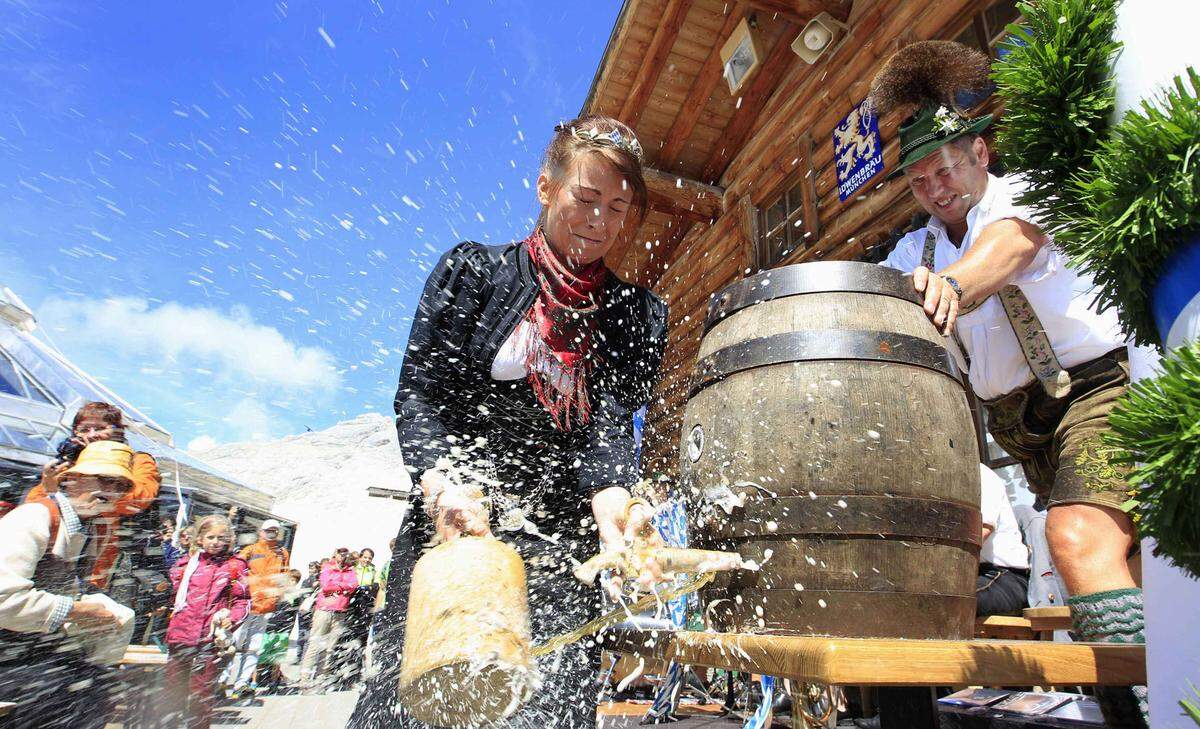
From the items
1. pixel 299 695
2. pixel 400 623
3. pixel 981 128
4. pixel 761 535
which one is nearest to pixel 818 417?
pixel 761 535

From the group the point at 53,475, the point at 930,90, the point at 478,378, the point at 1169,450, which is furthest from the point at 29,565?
the point at 930,90

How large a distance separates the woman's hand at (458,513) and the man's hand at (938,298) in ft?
4.26

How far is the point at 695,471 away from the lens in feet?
5.84

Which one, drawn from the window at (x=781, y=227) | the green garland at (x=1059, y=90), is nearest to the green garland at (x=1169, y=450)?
the green garland at (x=1059, y=90)

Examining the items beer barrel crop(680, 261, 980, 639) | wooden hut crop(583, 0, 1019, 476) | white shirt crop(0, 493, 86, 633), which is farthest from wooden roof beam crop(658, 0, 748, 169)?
white shirt crop(0, 493, 86, 633)

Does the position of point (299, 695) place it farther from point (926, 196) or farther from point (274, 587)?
point (926, 196)

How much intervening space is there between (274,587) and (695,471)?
342 inches

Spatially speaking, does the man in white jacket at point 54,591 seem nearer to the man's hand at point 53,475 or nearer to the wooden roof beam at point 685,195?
the man's hand at point 53,475

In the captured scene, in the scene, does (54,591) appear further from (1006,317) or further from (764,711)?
(1006,317)

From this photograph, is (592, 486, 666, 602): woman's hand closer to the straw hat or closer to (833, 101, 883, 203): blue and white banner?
the straw hat

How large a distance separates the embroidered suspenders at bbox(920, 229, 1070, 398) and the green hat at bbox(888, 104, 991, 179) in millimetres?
561

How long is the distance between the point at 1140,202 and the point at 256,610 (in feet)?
30.2

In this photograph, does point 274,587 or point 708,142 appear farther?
point 274,587

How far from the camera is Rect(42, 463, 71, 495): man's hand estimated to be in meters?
3.65
